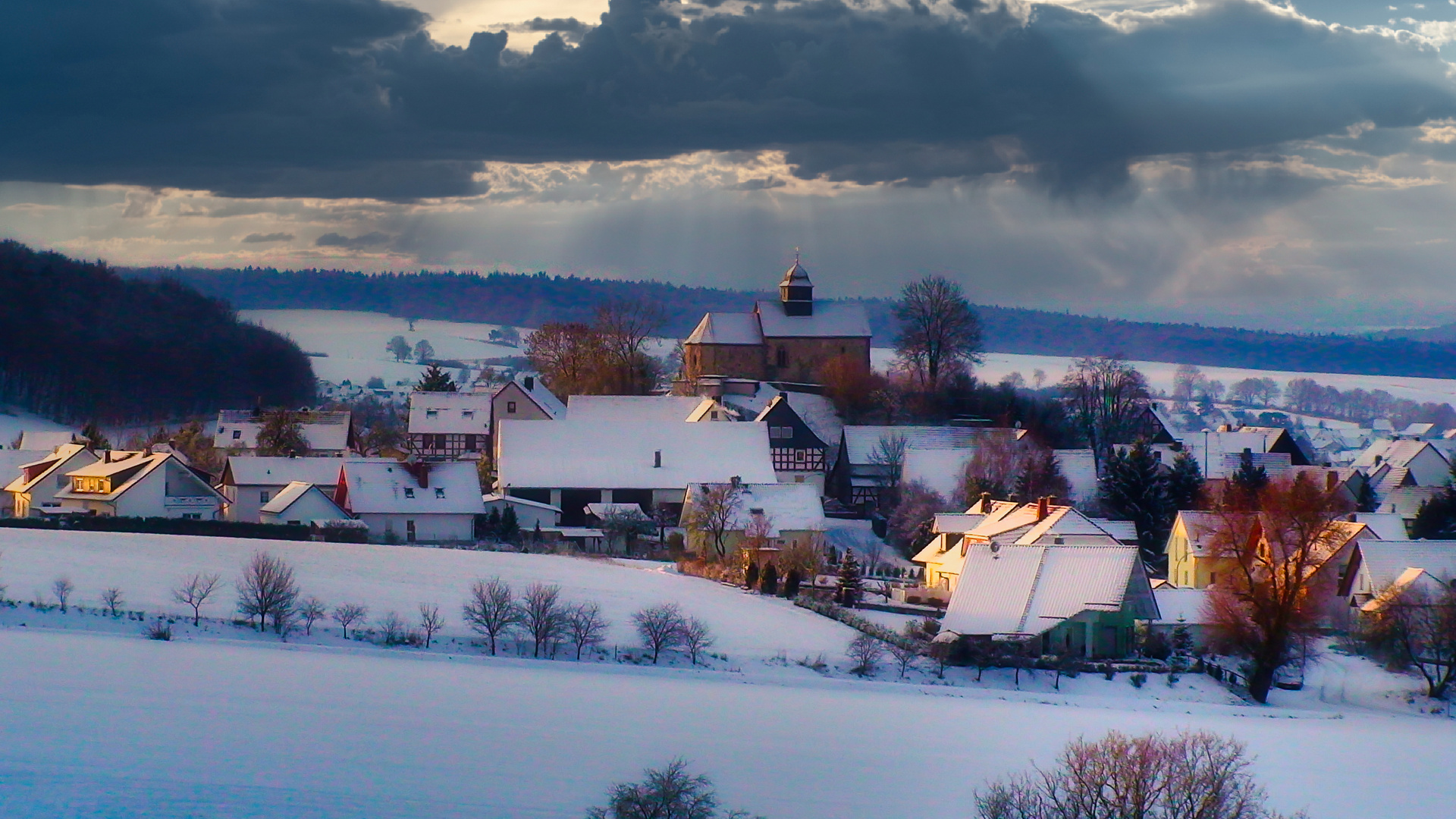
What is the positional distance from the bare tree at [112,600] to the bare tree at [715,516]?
64.3ft

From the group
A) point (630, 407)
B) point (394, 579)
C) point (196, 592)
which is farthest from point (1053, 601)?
point (630, 407)

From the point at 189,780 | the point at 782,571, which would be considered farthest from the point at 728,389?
the point at 189,780

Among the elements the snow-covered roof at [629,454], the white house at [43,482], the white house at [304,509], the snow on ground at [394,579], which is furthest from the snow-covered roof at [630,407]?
the snow on ground at [394,579]

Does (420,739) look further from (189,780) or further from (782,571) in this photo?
(782,571)

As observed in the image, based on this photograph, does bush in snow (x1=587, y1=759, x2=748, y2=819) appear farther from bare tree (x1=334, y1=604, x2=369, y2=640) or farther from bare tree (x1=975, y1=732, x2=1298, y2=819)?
bare tree (x1=334, y1=604, x2=369, y2=640)

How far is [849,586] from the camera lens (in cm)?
4459

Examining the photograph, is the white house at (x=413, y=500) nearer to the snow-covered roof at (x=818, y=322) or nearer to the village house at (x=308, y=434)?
the village house at (x=308, y=434)

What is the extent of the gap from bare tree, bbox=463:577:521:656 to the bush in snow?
1430cm

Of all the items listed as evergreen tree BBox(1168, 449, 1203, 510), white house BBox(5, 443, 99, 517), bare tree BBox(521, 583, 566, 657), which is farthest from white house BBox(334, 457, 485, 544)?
evergreen tree BBox(1168, 449, 1203, 510)

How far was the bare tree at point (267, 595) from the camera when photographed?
36188 mm

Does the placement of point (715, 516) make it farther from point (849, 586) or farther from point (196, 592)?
point (196, 592)

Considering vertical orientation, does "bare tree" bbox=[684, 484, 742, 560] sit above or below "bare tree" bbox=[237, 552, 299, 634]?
above

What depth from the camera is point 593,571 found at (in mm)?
46062

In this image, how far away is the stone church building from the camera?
279 feet
